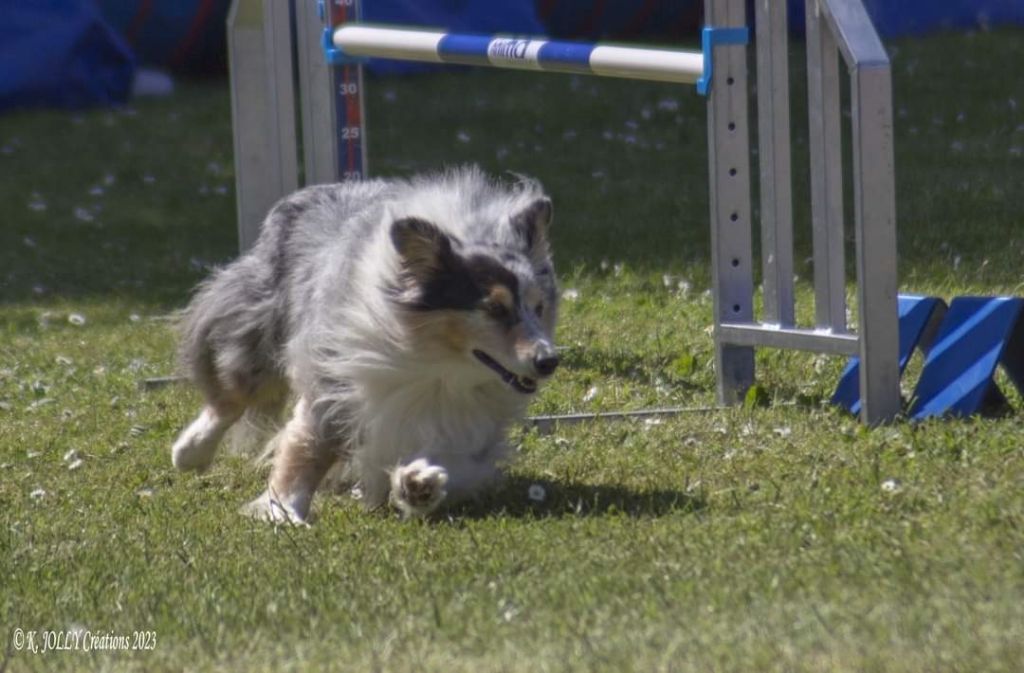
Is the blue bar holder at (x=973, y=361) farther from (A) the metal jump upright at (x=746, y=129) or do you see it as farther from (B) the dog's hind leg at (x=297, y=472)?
(B) the dog's hind leg at (x=297, y=472)

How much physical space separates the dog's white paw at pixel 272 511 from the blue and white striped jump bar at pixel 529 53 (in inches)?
69.9

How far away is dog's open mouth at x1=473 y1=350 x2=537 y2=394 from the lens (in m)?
4.59

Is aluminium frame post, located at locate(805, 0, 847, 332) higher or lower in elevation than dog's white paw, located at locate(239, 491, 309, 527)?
higher

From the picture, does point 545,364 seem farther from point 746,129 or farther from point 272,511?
point 746,129

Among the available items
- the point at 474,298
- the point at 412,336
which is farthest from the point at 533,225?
the point at 412,336

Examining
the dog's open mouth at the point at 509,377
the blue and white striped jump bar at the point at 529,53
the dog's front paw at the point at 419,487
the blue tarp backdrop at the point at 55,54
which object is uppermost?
the blue and white striped jump bar at the point at 529,53

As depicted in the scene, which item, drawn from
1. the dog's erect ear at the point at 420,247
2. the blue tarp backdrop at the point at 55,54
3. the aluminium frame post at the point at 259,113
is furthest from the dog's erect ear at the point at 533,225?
the blue tarp backdrop at the point at 55,54

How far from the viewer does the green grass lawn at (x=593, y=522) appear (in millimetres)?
3414

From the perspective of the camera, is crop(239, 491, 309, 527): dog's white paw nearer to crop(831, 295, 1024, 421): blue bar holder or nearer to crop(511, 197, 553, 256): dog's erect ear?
crop(511, 197, 553, 256): dog's erect ear

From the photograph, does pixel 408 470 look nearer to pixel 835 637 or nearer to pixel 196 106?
pixel 835 637

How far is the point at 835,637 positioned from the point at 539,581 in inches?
34.1

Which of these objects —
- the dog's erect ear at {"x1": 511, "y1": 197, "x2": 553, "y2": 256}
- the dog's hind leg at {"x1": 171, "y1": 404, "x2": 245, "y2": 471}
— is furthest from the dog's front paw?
the dog's hind leg at {"x1": 171, "y1": 404, "x2": 245, "y2": 471}

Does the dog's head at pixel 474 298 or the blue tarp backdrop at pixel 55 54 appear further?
the blue tarp backdrop at pixel 55 54

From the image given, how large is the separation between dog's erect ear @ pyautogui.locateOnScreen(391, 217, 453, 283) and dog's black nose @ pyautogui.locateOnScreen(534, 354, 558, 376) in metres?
0.40
